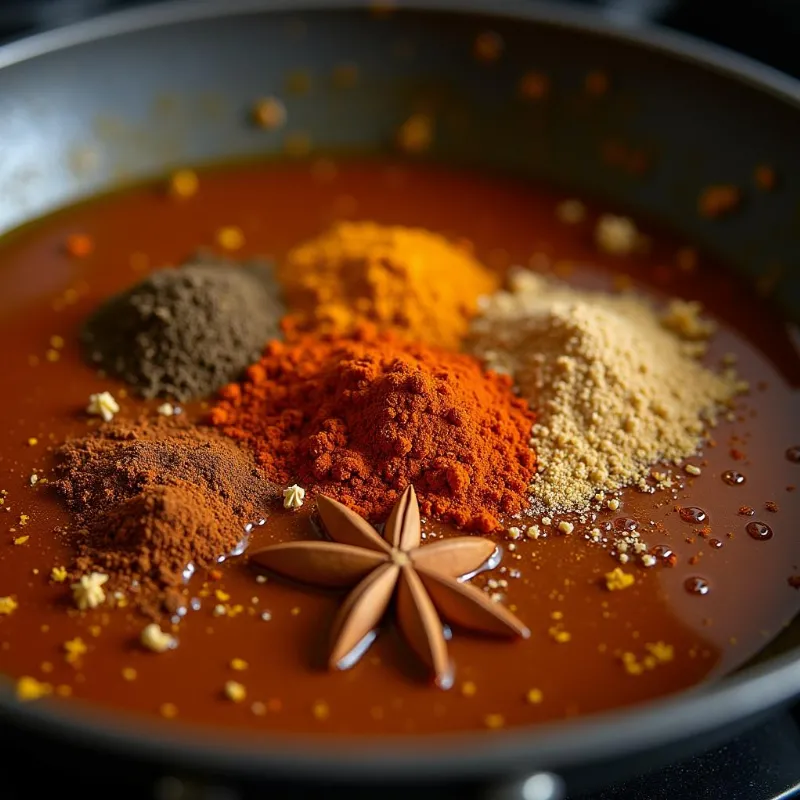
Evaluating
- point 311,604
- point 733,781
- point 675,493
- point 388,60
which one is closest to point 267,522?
point 311,604

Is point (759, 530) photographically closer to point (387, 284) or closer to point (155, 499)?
point (387, 284)

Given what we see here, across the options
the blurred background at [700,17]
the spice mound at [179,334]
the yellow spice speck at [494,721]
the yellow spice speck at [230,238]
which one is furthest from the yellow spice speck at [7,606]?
the blurred background at [700,17]

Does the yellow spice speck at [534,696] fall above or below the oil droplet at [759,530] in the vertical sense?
below

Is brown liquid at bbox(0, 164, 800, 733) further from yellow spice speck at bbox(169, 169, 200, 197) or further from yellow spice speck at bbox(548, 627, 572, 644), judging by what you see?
yellow spice speck at bbox(169, 169, 200, 197)

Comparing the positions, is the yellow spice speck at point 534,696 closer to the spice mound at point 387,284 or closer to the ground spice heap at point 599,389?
the ground spice heap at point 599,389

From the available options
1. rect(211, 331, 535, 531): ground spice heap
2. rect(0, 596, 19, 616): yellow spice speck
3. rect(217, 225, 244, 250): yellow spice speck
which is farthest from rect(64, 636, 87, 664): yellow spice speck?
rect(217, 225, 244, 250): yellow spice speck

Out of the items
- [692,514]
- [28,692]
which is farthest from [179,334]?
[692,514]

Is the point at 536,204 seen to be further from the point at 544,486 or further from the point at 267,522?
the point at 267,522
